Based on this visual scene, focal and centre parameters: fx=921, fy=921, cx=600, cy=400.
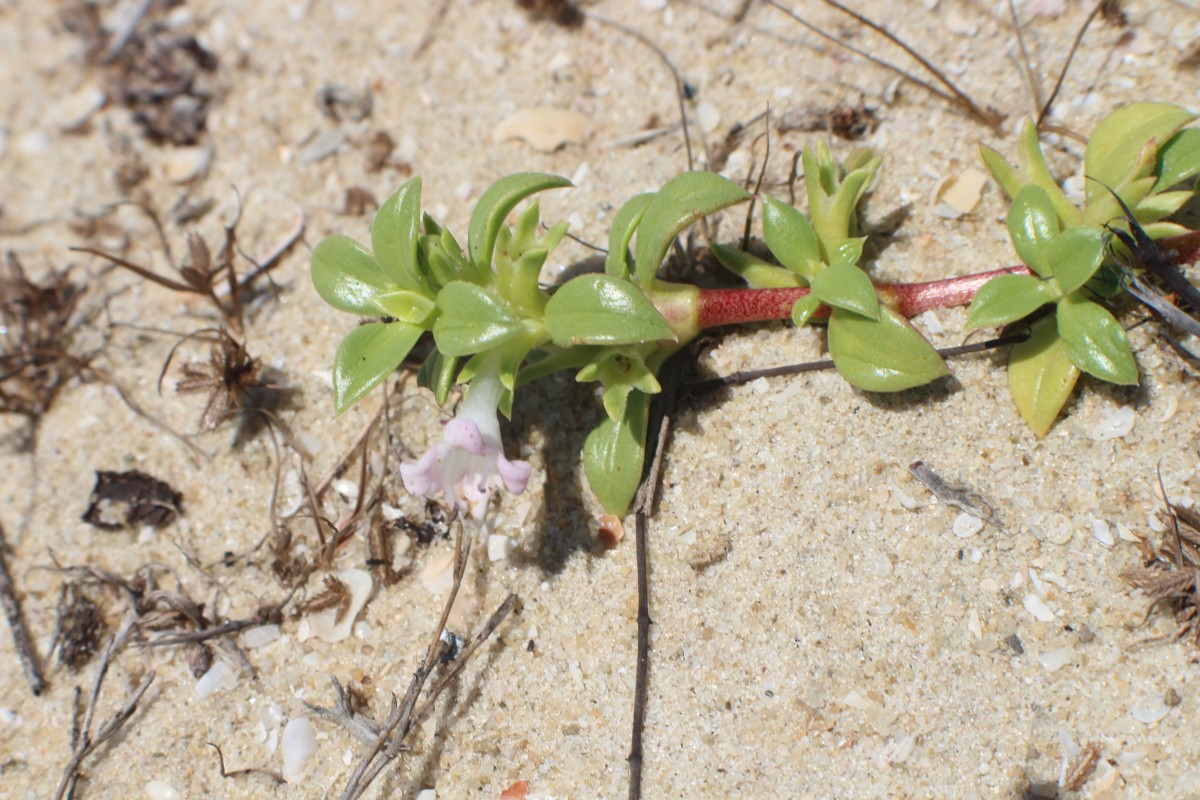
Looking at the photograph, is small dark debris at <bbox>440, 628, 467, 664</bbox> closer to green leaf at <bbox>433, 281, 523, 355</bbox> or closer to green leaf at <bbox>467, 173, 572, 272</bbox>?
green leaf at <bbox>433, 281, 523, 355</bbox>

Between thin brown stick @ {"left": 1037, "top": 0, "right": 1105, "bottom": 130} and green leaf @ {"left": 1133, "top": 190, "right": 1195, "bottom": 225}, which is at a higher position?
thin brown stick @ {"left": 1037, "top": 0, "right": 1105, "bottom": 130}

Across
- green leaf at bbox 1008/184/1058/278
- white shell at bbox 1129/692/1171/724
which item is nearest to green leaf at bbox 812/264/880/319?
green leaf at bbox 1008/184/1058/278

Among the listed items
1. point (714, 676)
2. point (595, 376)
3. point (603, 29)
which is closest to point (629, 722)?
point (714, 676)

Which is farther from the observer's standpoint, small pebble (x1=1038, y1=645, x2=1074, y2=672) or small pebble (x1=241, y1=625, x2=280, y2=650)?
small pebble (x1=241, y1=625, x2=280, y2=650)

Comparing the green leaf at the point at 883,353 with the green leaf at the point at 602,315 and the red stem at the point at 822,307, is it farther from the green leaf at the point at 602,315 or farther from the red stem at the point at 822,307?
the green leaf at the point at 602,315

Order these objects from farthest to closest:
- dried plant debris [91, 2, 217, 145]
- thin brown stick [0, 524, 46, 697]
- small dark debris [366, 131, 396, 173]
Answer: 1. dried plant debris [91, 2, 217, 145]
2. small dark debris [366, 131, 396, 173]
3. thin brown stick [0, 524, 46, 697]
